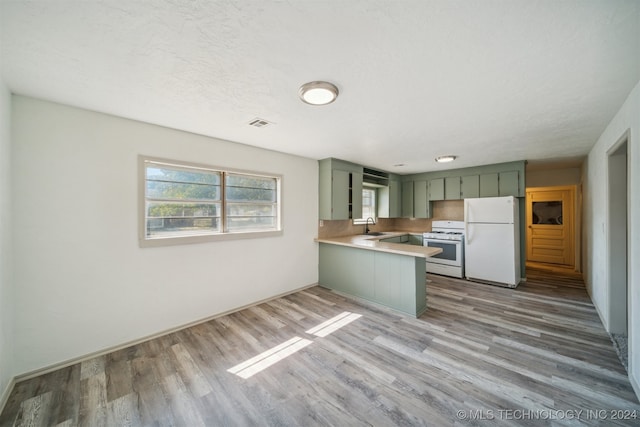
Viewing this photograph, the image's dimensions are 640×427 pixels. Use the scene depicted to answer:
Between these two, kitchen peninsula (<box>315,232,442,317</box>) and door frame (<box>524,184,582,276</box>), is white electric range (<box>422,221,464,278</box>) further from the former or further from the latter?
door frame (<box>524,184,582,276</box>)

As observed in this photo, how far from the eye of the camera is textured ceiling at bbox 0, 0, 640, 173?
3.70 ft

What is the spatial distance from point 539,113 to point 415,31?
6.33 ft

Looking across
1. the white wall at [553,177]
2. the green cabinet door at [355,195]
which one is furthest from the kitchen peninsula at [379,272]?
the white wall at [553,177]

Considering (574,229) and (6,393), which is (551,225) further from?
(6,393)

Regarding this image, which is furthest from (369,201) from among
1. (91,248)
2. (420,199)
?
(91,248)

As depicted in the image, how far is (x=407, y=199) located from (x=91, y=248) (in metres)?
5.86

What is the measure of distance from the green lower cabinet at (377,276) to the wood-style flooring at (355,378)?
10.8 inches

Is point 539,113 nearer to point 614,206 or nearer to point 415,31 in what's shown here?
point 614,206

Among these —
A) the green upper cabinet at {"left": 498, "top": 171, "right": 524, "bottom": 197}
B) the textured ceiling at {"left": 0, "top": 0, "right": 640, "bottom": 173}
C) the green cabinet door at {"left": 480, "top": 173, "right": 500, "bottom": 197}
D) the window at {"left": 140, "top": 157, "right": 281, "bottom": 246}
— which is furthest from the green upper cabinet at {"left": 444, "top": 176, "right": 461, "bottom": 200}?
the window at {"left": 140, "top": 157, "right": 281, "bottom": 246}

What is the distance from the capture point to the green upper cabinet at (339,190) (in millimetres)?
4234

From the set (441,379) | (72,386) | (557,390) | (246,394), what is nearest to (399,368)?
(441,379)

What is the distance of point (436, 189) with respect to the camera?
5461 millimetres

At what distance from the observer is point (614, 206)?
2539mm

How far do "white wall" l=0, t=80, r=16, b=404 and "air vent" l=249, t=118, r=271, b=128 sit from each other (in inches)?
69.9
